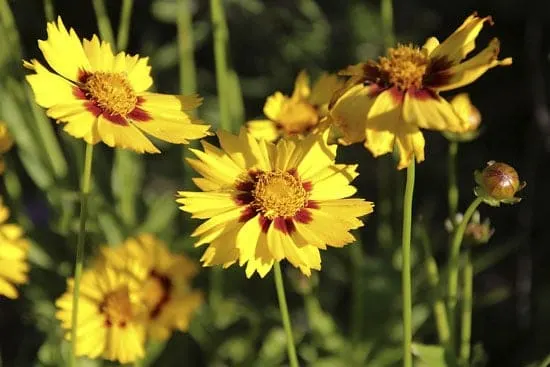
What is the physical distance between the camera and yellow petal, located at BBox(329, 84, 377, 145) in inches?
32.2

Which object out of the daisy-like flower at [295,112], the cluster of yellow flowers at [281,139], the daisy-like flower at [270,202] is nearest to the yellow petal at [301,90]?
the daisy-like flower at [295,112]

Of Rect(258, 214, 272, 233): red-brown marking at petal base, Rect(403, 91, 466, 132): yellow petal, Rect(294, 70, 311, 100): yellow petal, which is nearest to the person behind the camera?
Rect(403, 91, 466, 132): yellow petal

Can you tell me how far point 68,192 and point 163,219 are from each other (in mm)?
183

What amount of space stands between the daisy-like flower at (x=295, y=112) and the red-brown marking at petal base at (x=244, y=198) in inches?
8.0

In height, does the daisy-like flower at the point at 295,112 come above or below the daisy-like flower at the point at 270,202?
above

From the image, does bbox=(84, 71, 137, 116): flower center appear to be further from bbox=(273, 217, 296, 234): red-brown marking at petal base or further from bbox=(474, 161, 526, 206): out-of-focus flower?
bbox=(474, 161, 526, 206): out-of-focus flower

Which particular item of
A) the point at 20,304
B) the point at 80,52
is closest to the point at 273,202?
the point at 80,52

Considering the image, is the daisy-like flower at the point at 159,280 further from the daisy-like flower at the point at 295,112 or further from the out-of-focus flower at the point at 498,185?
the out-of-focus flower at the point at 498,185

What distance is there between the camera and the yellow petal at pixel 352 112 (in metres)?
0.82

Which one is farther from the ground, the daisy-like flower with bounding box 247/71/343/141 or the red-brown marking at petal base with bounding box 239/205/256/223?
the daisy-like flower with bounding box 247/71/343/141

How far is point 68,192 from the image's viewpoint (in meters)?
1.41

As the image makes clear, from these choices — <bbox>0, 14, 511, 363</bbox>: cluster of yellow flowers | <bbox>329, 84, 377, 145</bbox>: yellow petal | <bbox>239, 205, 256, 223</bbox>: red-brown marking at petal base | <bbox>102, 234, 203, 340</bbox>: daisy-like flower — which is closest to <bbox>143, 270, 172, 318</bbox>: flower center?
<bbox>102, 234, 203, 340</bbox>: daisy-like flower

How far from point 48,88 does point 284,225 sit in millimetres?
281

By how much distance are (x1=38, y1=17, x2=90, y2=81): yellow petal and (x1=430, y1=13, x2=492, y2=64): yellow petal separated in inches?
15.5
